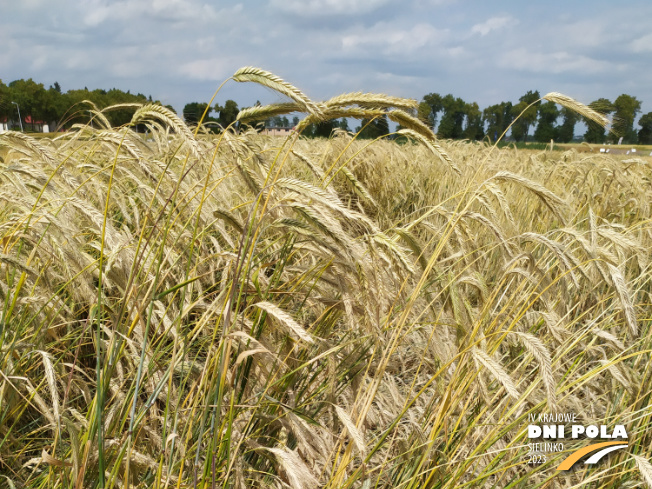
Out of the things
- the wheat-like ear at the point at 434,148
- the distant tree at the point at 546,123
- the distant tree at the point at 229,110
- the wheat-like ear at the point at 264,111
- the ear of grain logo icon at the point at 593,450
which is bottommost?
the ear of grain logo icon at the point at 593,450

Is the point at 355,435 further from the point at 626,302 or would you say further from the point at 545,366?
the point at 626,302

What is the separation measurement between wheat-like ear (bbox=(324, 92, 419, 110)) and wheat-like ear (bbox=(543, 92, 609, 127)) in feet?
2.35

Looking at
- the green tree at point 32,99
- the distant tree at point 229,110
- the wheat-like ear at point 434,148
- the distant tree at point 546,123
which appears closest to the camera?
the wheat-like ear at point 434,148

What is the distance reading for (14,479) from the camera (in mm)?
1441

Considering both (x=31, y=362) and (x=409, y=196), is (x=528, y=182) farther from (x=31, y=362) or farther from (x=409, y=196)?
(x=409, y=196)

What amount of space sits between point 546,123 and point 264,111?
90.0m

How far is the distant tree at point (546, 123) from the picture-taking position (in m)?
73.1

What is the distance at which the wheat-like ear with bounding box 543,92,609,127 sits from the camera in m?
1.80

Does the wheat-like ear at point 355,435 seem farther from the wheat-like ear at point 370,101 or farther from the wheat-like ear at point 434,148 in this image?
the wheat-like ear at point 434,148

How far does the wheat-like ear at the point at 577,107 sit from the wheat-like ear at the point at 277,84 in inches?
45.3

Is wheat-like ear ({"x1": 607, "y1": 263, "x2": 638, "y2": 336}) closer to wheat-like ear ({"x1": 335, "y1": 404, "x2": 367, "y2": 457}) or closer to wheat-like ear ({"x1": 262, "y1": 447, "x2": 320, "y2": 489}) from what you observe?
wheat-like ear ({"x1": 335, "y1": 404, "x2": 367, "y2": 457})

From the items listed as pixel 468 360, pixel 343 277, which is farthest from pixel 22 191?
pixel 468 360

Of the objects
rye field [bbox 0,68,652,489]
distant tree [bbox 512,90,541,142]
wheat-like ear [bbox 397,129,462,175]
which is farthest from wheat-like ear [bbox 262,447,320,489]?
distant tree [bbox 512,90,541,142]

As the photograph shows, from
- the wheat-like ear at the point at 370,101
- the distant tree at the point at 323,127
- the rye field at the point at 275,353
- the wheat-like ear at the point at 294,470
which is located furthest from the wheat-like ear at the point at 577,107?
the wheat-like ear at the point at 294,470
